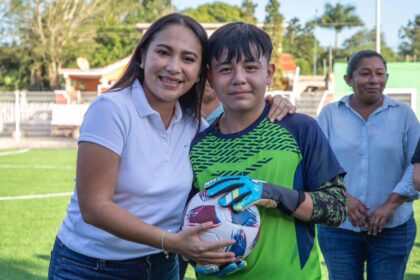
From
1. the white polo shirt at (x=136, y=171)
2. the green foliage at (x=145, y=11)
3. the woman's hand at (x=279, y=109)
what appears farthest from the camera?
the green foliage at (x=145, y=11)

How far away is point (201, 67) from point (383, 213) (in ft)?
6.18

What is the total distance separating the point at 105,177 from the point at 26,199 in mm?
9551

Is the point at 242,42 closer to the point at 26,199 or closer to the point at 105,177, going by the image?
the point at 105,177

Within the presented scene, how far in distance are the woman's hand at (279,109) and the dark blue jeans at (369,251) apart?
1727 mm

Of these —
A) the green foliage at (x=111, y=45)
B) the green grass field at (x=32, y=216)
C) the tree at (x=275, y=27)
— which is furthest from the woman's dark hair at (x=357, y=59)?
the green foliage at (x=111, y=45)

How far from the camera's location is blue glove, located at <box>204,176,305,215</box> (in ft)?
8.43

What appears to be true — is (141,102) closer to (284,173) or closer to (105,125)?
(105,125)

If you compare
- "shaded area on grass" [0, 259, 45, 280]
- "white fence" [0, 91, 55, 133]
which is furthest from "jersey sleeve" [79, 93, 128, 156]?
"white fence" [0, 91, 55, 133]

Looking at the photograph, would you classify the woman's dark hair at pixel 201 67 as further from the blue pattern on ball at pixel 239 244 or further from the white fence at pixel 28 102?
the white fence at pixel 28 102

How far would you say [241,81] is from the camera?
9.15 feet

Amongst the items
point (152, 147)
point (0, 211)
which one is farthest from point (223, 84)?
point (0, 211)

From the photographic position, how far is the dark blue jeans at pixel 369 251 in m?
4.31

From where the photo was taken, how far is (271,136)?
2.83 metres

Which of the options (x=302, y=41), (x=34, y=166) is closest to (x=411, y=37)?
(x=302, y=41)
